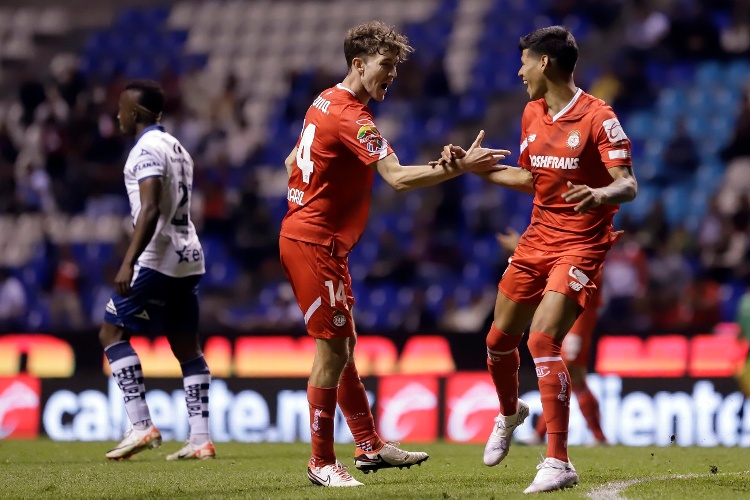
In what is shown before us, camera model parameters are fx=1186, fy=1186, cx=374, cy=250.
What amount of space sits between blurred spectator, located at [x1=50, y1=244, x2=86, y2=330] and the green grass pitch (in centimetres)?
651

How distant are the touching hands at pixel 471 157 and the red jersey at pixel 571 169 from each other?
1.33 ft

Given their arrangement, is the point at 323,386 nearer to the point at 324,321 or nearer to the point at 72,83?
the point at 324,321

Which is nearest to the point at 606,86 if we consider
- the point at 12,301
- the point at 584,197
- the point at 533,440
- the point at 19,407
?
the point at 533,440

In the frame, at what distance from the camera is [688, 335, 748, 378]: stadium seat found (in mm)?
10289

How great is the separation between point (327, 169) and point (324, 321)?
78cm

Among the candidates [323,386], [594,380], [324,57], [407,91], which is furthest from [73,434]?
[324,57]

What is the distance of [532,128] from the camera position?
6.30 m

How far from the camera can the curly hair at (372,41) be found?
606 centimetres

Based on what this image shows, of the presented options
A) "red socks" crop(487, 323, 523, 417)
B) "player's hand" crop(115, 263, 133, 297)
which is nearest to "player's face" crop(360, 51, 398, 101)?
"red socks" crop(487, 323, 523, 417)

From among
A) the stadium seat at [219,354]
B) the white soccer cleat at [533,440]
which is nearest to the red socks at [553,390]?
the white soccer cleat at [533,440]

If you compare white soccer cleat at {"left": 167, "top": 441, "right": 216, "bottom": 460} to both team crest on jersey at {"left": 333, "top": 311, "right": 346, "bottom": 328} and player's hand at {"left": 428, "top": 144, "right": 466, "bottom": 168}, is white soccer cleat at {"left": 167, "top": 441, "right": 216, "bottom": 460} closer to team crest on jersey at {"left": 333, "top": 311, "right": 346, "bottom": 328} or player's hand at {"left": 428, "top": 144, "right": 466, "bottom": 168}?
team crest on jersey at {"left": 333, "top": 311, "right": 346, "bottom": 328}

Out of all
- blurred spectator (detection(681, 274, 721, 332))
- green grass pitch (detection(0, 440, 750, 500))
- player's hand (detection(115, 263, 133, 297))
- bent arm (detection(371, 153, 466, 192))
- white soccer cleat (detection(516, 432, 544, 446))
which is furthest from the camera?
blurred spectator (detection(681, 274, 721, 332))

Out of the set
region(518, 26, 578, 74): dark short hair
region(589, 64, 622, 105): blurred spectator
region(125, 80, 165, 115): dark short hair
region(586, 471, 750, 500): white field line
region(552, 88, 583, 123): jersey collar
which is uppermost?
region(589, 64, 622, 105): blurred spectator

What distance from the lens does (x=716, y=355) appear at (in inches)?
409
